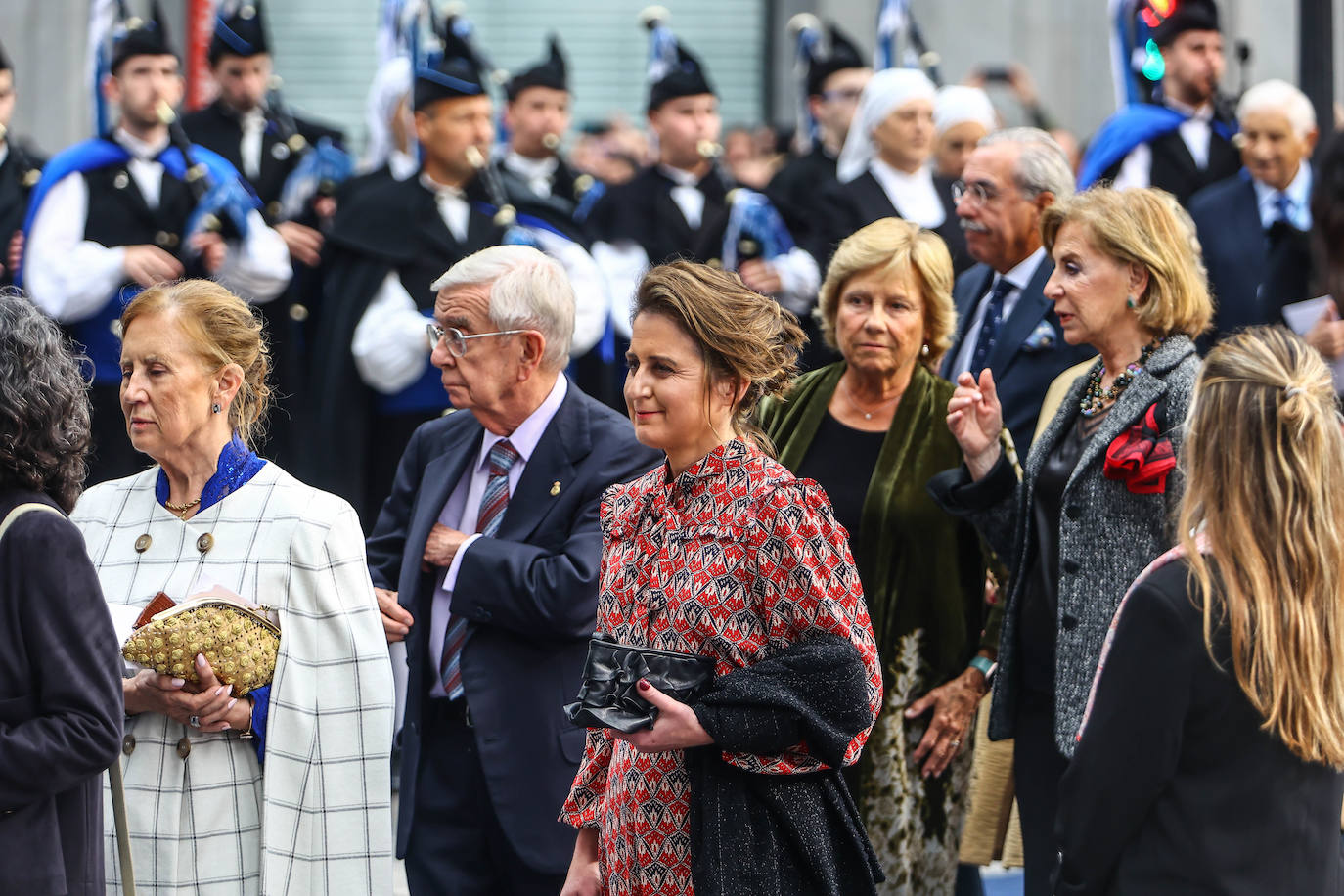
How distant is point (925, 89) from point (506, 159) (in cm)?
365

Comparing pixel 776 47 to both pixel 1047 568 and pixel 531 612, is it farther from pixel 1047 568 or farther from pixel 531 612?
pixel 531 612

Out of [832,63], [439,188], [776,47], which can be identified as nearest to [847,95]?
[832,63]

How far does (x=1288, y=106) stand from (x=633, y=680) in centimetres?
548

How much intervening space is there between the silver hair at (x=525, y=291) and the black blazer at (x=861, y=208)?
3.50 meters

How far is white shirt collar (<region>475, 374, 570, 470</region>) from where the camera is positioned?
13.8 feet

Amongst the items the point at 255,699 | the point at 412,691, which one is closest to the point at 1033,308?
the point at 412,691

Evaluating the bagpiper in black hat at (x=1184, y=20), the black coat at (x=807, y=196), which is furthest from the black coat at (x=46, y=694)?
the bagpiper in black hat at (x=1184, y=20)

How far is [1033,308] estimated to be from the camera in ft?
17.1

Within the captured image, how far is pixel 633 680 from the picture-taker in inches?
126

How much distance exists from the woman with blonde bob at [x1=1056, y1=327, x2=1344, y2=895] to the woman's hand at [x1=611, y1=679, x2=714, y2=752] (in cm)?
66

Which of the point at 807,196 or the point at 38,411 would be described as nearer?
the point at 38,411

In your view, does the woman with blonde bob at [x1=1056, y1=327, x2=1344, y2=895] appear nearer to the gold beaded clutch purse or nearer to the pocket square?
the gold beaded clutch purse

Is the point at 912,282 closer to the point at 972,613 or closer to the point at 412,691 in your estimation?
the point at 972,613

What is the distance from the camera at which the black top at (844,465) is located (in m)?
4.50
